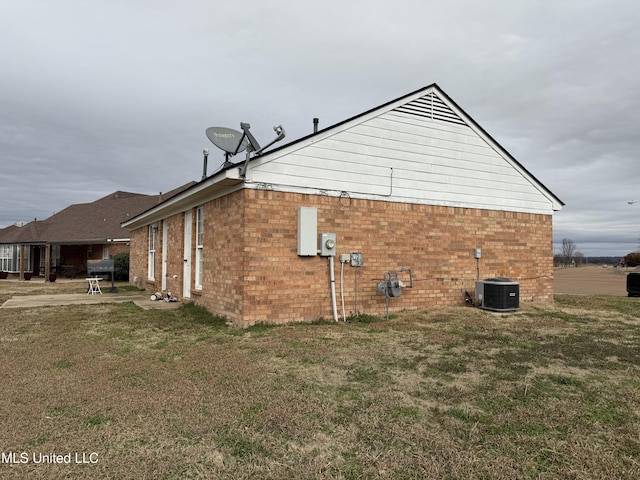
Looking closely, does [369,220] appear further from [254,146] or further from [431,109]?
[431,109]

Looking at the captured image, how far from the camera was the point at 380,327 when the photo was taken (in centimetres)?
859

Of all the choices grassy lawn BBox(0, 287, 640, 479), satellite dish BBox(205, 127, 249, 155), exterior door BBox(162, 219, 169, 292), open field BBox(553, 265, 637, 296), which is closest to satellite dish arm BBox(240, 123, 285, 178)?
satellite dish BBox(205, 127, 249, 155)

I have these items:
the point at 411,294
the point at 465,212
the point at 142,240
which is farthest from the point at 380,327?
the point at 142,240

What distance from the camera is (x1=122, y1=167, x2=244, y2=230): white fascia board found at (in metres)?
8.42

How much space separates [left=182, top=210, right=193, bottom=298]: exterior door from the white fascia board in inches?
13.7

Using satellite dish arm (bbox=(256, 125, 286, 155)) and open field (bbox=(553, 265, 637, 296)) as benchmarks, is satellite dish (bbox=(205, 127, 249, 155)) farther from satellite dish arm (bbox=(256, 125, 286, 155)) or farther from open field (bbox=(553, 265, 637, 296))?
open field (bbox=(553, 265, 637, 296))

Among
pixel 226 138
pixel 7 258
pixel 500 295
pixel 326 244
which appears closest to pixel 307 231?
pixel 326 244

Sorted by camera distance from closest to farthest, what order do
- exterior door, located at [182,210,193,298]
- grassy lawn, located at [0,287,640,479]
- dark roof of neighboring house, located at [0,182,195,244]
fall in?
1. grassy lawn, located at [0,287,640,479]
2. exterior door, located at [182,210,193,298]
3. dark roof of neighboring house, located at [0,182,195,244]

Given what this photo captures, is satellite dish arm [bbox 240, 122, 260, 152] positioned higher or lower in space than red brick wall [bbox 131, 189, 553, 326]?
higher

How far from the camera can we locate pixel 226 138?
1102cm

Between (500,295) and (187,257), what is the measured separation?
8576 mm

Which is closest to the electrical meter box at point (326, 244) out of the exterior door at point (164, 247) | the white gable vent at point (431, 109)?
the white gable vent at point (431, 109)

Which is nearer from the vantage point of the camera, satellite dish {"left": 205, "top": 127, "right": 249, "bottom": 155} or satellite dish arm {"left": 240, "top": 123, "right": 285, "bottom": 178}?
satellite dish arm {"left": 240, "top": 123, "right": 285, "bottom": 178}

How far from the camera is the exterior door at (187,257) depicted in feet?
Answer: 40.1
